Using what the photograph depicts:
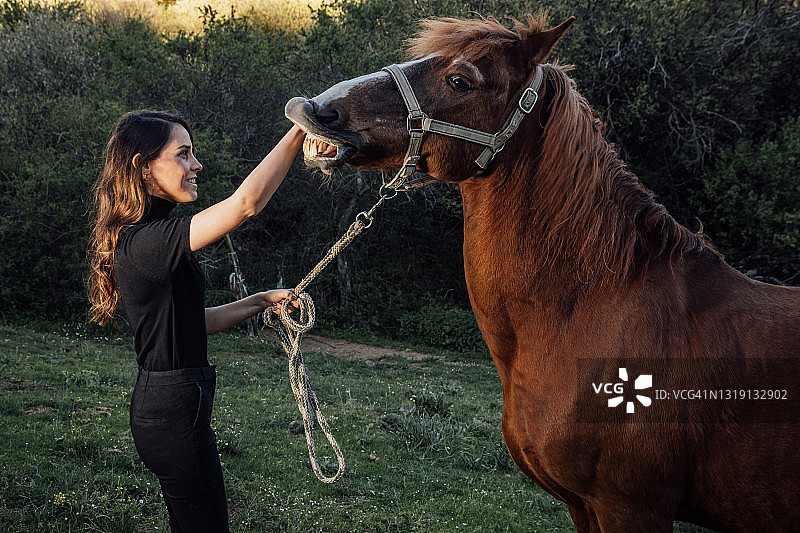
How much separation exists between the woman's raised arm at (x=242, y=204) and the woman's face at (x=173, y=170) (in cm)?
36

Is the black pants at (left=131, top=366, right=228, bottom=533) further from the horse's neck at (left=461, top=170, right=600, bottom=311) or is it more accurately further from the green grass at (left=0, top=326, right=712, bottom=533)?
the green grass at (left=0, top=326, right=712, bottom=533)

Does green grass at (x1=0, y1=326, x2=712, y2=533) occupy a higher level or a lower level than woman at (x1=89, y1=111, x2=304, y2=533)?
lower

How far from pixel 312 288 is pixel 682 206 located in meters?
9.71

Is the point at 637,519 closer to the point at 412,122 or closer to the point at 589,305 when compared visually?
the point at 589,305

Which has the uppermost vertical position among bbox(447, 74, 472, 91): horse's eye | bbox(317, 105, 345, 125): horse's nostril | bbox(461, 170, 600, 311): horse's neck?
bbox(447, 74, 472, 91): horse's eye

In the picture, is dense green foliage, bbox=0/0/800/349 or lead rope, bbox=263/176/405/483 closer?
lead rope, bbox=263/176/405/483

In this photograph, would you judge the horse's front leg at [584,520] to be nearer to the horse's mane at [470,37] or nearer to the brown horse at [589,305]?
the brown horse at [589,305]

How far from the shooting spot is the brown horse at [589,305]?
1.87 m

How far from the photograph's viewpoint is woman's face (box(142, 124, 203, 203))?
213 cm

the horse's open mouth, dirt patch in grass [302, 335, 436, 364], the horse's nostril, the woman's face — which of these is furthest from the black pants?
dirt patch in grass [302, 335, 436, 364]

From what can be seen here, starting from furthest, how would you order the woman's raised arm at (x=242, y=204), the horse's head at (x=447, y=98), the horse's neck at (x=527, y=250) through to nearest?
the horse's neck at (x=527, y=250)
the horse's head at (x=447, y=98)
the woman's raised arm at (x=242, y=204)

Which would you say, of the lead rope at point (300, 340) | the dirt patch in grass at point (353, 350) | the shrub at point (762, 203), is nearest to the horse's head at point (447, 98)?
the lead rope at point (300, 340)

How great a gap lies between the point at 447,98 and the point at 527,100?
0.30 m

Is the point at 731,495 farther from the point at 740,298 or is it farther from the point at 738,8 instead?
the point at 738,8
